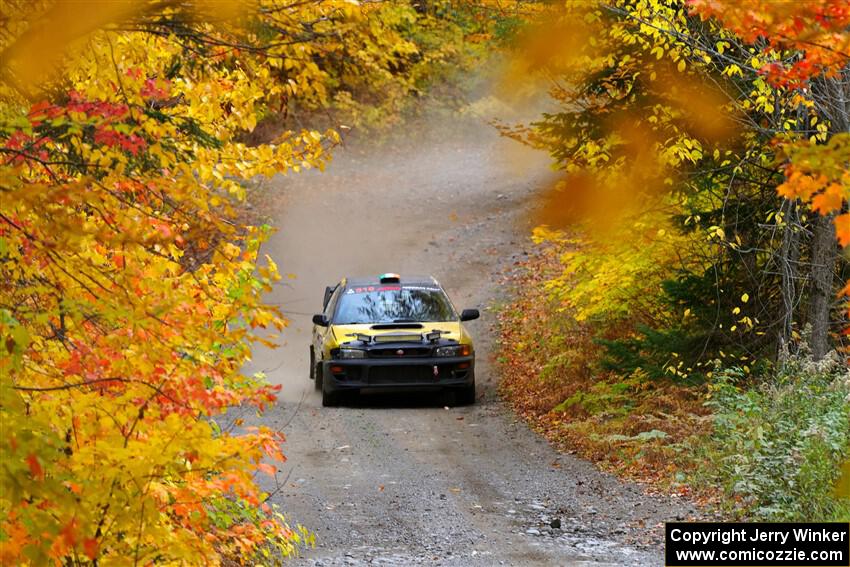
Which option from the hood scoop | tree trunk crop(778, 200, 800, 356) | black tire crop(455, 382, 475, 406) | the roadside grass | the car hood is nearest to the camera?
the roadside grass

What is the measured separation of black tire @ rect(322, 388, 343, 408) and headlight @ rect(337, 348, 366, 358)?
644 millimetres

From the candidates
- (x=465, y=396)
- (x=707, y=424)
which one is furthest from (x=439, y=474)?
(x=465, y=396)

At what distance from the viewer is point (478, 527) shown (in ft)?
31.4

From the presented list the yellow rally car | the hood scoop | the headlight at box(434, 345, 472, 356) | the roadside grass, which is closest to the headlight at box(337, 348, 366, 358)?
the yellow rally car

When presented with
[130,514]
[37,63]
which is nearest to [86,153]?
[37,63]

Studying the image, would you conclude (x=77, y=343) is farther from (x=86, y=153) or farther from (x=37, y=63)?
(x=37, y=63)

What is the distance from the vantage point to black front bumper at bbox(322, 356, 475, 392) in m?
14.8

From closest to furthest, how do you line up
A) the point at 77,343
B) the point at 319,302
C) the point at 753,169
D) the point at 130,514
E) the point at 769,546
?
the point at 130,514 → the point at 77,343 → the point at 769,546 → the point at 753,169 → the point at 319,302

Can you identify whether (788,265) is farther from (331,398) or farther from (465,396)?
(331,398)

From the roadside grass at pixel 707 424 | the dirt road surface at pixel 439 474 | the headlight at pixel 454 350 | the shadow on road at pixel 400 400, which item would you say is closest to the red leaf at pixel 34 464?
the dirt road surface at pixel 439 474

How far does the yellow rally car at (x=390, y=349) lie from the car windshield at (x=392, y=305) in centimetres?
1

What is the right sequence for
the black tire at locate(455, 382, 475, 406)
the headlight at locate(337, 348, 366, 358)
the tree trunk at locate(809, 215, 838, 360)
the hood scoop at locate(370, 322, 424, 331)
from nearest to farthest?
1. the tree trunk at locate(809, 215, 838, 360)
2. the headlight at locate(337, 348, 366, 358)
3. the hood scoop at locate(370, 322, 424, 331)
4. the black tire at locate(455, 382, 475, 406)

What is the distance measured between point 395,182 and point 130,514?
30996mm

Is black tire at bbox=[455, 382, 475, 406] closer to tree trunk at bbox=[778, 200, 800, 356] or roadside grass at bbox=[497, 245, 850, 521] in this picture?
roadside grass at bbox=[497, 245, 850, 521]
